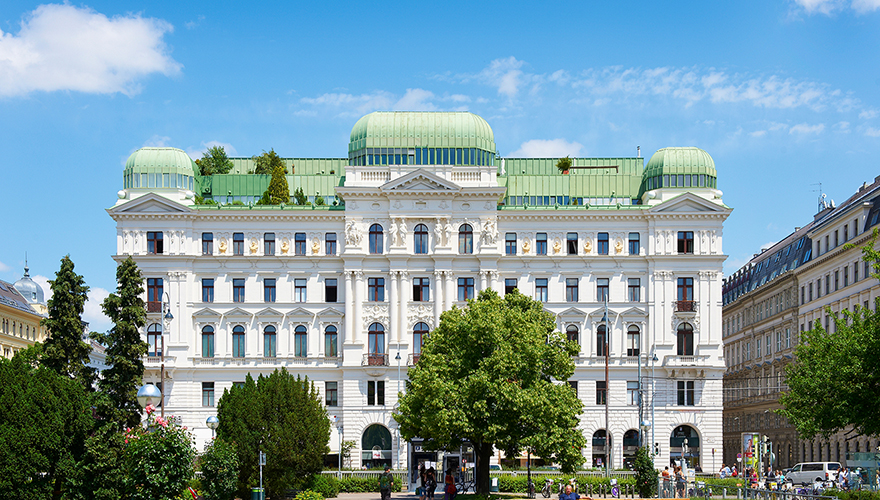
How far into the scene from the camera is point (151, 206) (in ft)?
317

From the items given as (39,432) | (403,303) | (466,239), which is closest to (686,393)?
(466,239)

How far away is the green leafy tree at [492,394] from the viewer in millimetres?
64125

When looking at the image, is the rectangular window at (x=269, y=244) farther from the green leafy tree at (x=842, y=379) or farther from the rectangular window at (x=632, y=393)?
the green leafy tree at (x=842, y=379)

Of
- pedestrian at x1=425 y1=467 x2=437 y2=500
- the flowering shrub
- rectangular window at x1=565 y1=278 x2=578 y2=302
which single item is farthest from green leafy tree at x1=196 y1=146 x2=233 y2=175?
the flowering shrub

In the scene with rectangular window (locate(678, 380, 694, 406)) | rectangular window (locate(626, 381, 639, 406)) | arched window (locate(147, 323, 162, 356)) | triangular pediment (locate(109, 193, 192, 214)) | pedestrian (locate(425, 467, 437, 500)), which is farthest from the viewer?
rectangular window (locate(678, 380, 694, 406))

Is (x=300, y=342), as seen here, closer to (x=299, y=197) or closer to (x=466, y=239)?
(x=299, y=197)

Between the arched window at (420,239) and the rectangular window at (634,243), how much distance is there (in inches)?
703

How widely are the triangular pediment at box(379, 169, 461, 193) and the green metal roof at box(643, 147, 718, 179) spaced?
1858cm

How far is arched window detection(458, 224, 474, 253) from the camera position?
97.6 meters

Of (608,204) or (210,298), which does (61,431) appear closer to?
(210,298)

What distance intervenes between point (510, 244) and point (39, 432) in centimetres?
5899

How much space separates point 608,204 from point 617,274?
757 cm

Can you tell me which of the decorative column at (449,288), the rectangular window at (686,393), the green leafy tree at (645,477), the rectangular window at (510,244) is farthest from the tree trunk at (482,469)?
the rectangular window at (686,393)

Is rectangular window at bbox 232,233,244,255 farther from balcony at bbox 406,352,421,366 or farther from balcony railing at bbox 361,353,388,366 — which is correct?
balcony at bbox 406,352,421,366
